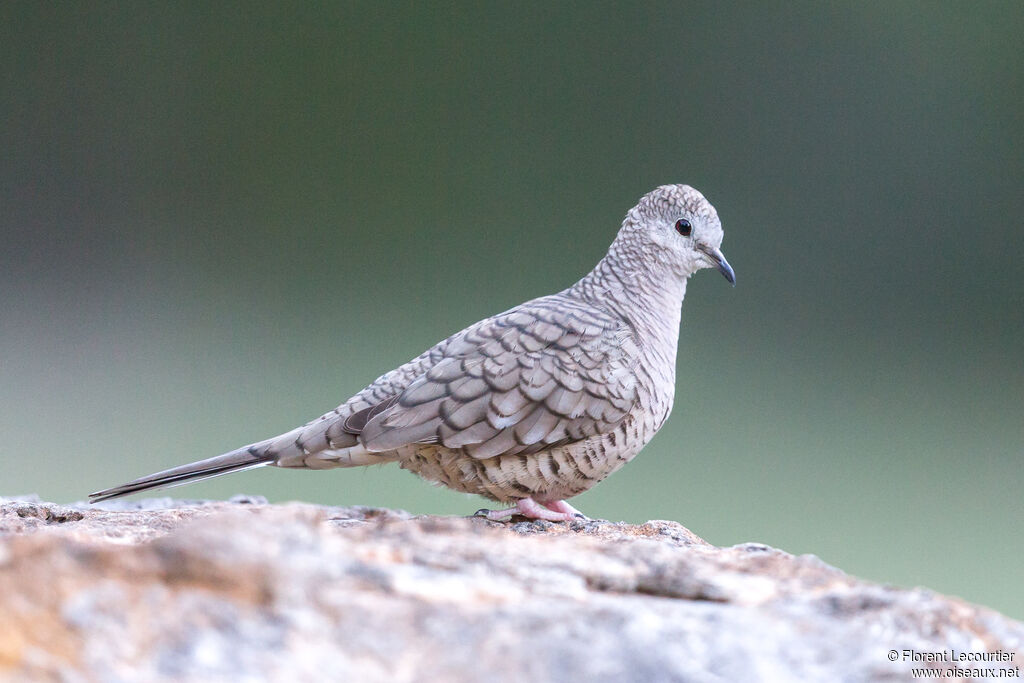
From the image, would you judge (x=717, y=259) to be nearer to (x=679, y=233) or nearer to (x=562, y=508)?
(x=679, y=233)

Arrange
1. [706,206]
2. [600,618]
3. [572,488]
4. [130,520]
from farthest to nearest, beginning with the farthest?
[706,206], [572,488], [130,520], [600,618]

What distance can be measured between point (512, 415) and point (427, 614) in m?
1.17

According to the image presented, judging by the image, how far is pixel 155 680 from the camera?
2.96ft

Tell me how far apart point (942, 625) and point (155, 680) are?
3.11 feet

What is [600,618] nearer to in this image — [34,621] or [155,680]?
[155,680]

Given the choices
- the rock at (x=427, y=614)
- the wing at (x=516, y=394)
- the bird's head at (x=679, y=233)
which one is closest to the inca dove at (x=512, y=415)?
the wing at (x=516, y=394)

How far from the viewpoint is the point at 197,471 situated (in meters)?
2.26

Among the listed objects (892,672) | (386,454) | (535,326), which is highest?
(535,326)

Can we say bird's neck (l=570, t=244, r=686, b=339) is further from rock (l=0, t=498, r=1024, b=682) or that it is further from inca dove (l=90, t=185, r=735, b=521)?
rock (l=0, t=498, r=1024, b=682)

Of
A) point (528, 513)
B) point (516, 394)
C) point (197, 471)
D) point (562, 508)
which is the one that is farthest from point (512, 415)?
point (197, 471)

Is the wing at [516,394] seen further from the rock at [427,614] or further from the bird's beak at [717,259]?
the rock at [427,614]

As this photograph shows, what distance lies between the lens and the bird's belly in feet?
7.43

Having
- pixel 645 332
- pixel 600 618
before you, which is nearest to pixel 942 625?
pixel 600 618

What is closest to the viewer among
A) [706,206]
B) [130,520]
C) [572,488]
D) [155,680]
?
[155,680]
